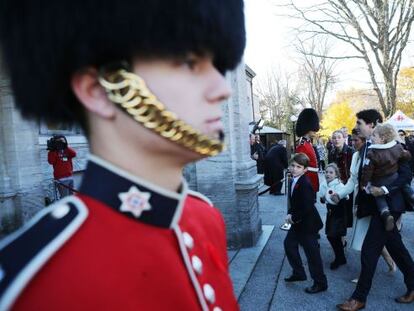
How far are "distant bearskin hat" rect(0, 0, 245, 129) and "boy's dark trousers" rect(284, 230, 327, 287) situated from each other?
12.7ft

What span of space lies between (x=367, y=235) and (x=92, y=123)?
3690 mm

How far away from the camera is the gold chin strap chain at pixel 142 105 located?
104cm

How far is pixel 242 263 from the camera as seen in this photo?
535 cm

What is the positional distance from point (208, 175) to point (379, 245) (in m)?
2.41

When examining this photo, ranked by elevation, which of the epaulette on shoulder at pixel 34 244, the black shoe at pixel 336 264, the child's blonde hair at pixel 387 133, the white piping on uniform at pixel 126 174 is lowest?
the black shoe at pixel 336 264

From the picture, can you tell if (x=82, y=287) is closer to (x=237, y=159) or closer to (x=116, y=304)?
(x=116, y=304)

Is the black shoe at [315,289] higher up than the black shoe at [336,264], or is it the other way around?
the black shoe at [315,289]

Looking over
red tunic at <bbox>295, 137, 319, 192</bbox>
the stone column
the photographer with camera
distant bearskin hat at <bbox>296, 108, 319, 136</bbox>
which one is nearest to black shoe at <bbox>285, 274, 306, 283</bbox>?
the stone column

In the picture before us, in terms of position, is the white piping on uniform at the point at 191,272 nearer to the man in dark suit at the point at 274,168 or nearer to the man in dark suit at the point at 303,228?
the man in dark suit at the point at 303,228

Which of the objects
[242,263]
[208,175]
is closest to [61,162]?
[208,175]

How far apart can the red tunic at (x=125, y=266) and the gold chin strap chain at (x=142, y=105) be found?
0.18 meters

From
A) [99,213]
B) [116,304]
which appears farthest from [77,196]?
[116,304]

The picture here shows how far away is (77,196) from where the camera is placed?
1.16m

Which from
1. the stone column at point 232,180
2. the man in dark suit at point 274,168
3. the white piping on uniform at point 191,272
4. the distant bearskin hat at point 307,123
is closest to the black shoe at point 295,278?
the stone column at point 232,180
